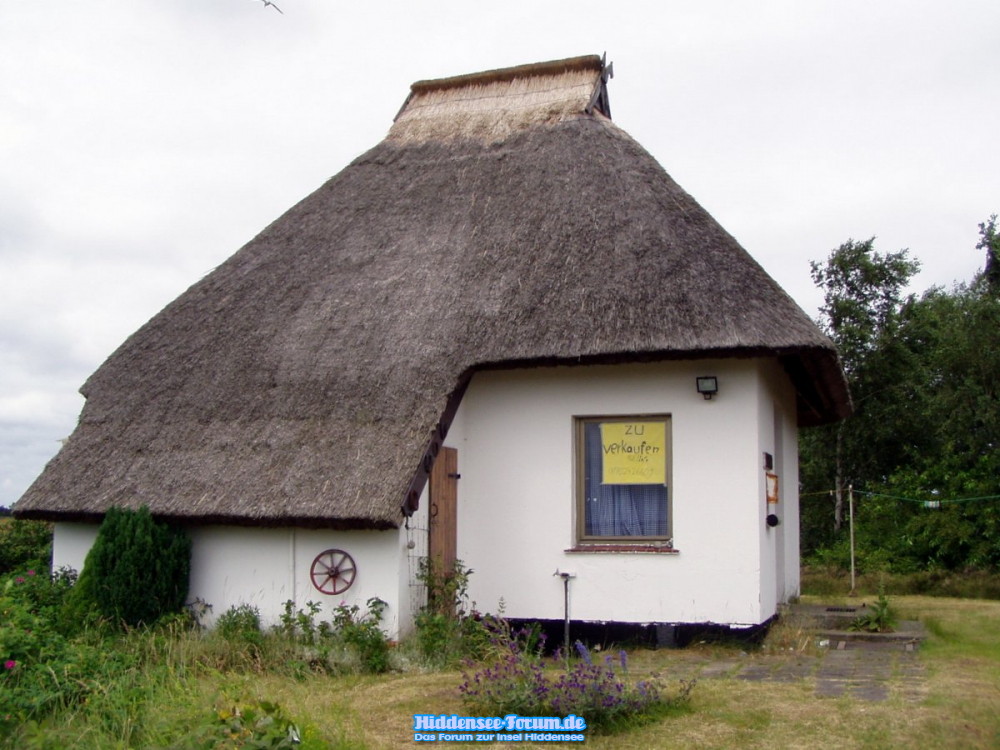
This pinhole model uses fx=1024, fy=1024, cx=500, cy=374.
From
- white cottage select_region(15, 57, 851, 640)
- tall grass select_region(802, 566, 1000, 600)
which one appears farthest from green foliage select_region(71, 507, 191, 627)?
tall grass select_region(802, 566, 1000, 600)

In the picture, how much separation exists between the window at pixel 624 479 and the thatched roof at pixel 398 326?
884mm

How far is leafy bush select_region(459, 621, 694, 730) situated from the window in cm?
329

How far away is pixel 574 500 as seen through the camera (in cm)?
1009

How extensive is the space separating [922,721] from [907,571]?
14.9 m

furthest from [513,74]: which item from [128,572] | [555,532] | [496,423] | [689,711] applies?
[689,711]

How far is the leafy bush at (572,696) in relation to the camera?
6141 mm

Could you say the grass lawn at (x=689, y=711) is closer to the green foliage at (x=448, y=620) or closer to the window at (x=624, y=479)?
the green foliage at (x=448, y=620)

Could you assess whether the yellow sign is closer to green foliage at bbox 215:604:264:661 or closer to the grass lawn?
the grass lawn

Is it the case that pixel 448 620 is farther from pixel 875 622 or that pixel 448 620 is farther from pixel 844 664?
pixel 875 622

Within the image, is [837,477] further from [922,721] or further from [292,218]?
[922,721]

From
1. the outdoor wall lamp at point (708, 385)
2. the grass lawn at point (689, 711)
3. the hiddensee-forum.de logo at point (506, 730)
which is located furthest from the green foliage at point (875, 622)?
the hiddensee-forum.de logo at point (506, 730)

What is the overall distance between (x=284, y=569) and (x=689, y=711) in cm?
456

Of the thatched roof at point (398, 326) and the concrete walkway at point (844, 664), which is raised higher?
the thatched roof at point (398, 326)

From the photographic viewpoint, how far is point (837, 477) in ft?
79.6
